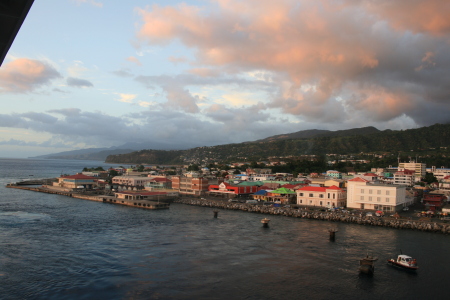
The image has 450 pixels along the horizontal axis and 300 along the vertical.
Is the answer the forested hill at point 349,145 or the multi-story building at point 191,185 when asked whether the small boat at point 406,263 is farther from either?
the forested hill at point 349,145

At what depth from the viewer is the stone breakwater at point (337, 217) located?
21484 mm

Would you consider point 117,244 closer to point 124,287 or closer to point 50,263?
point 50,263

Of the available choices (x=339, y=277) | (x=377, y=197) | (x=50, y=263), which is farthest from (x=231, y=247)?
(x=377, y=197)

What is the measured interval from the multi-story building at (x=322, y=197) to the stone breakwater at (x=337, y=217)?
317 cm

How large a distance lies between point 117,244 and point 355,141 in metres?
103

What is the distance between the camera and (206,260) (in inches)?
574

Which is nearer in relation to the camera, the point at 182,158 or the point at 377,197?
the point at 377,197

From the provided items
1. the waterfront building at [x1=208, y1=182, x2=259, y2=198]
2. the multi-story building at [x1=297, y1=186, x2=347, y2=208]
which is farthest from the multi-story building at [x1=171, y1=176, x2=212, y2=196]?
the multi-story building at [x1=297, y1=186, x2=347, y2=208]

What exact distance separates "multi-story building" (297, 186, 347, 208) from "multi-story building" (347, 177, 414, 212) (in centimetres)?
120

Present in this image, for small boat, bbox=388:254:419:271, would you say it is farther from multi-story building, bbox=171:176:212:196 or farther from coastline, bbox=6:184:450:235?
multi-story building, bbox=171:176:212:196

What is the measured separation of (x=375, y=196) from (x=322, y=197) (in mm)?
4540

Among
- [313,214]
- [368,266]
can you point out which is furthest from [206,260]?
[313,214]

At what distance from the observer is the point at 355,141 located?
10819cm

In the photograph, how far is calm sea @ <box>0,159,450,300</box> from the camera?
11.6 meters
